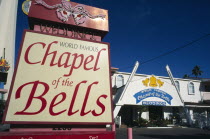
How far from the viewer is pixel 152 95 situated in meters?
19.5

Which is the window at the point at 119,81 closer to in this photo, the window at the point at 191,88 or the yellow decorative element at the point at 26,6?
the window at the point at 191,88

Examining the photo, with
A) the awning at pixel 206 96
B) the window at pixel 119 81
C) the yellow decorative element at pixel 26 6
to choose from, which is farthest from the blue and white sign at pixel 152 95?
the yellow decorative element at pixel 26 6

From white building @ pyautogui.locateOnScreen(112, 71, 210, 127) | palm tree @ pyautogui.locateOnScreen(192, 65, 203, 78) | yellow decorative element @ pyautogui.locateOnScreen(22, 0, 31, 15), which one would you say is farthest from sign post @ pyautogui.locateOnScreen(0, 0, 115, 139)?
palm tree @ pyautogui.locateOnScreen(192, 65, 203, 78)

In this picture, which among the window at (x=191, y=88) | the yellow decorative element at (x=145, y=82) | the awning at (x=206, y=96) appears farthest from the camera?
the awning at (x=206, y=96)

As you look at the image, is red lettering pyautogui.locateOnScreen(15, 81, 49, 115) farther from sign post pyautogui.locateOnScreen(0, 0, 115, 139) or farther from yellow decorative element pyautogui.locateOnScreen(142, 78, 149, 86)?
yellow decorative element pyautogui.locateOnScreen(142, 78, 149, 86)

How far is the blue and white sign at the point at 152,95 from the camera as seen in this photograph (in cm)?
1920

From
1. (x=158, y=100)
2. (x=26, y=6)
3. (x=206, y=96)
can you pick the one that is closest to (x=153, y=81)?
(x=158, y=100)

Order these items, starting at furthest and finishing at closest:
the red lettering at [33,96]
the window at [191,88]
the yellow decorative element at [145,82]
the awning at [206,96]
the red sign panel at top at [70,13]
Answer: the awning at [206,96] < the window at [191,88] < the yellow decorative element at [145,82] < the red sign panel at top at [70,13] < the red lettering at [33,96]

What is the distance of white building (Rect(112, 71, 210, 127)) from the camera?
19266 mm

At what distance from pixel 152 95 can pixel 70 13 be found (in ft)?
57.9

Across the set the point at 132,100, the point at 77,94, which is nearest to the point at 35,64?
the point at 77,94

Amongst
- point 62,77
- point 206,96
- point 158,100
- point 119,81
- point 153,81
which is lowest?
point 158,100

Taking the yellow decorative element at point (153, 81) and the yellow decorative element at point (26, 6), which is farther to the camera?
Answer: the yellow decorative element at point (153, 81)

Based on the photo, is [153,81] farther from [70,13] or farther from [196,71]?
[196,71]
